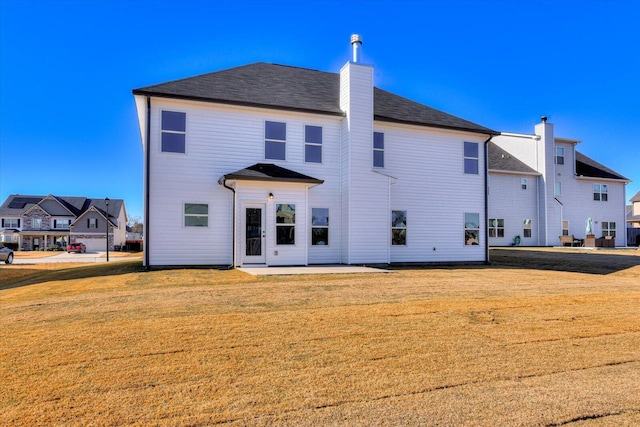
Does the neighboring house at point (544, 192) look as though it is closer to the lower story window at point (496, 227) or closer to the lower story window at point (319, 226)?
the lower story window at point (496, 227)

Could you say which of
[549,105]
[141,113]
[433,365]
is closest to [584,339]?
[433,365]

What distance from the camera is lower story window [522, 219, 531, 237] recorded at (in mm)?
28453

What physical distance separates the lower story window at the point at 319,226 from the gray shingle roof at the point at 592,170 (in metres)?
26.5

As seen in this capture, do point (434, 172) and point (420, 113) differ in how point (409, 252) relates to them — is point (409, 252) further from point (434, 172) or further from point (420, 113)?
point (420, 113)

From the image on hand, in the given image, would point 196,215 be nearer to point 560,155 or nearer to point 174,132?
point 174,132

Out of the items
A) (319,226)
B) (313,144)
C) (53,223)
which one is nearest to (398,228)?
(319,226)

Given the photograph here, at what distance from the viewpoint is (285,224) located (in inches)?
503

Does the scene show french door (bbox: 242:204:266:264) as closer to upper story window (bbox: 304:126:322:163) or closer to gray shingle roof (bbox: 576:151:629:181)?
upper story window (bbox: 304:126:322:163)

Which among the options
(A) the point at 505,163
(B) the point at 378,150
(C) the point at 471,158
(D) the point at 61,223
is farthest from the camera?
(D) the point at 61,223

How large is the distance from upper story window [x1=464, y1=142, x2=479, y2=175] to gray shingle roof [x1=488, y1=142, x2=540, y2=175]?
12.5 metres

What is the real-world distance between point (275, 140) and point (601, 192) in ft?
99.7

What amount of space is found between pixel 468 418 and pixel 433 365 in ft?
3.55

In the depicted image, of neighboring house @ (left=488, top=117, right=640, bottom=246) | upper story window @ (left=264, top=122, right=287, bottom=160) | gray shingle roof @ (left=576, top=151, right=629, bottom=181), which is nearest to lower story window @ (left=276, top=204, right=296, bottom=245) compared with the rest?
upper story window @ (left=264, top=122, right=287, bottom=160)

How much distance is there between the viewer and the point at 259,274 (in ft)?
33.8
